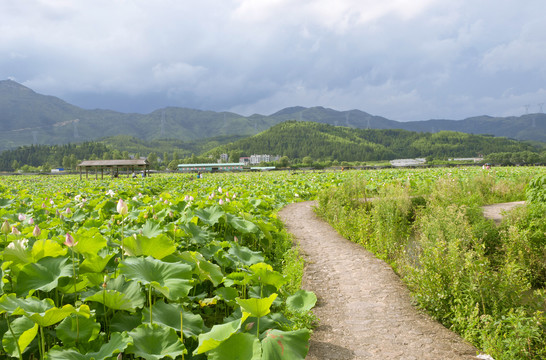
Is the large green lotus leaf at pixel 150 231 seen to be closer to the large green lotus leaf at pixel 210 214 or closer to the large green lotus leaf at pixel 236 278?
the large green lotus leaf at pixel 236 278

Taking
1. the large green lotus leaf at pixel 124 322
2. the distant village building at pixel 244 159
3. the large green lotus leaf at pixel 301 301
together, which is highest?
the distant village building at pixel 244 159

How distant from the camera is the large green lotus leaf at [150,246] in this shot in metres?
3.37

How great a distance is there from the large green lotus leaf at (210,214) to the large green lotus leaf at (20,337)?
140 inches

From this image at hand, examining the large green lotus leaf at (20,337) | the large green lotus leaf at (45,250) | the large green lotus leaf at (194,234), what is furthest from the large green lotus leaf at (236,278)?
the large green lotus leaf at (20,337)

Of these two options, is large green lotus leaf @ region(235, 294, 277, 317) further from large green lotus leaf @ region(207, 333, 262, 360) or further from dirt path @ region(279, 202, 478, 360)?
dirt path @ region(279, 202, 478, 360)

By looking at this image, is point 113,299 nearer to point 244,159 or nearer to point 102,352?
point 102,352

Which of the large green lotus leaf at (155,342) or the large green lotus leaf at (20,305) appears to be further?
the large green lotus leaf at (155,342)

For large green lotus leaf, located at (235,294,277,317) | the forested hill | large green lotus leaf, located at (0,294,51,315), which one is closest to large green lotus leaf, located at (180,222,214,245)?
large green lotus leaf, located at (0,294,51,315)

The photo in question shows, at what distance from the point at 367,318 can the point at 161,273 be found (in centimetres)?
357

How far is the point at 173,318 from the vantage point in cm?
297

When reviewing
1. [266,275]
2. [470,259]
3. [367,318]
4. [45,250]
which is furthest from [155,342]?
[470,259]

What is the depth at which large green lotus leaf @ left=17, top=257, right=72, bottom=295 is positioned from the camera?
2840 millimetres

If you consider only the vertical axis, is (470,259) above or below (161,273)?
below

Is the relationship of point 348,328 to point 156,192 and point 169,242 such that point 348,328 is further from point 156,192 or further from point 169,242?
point 156,192
